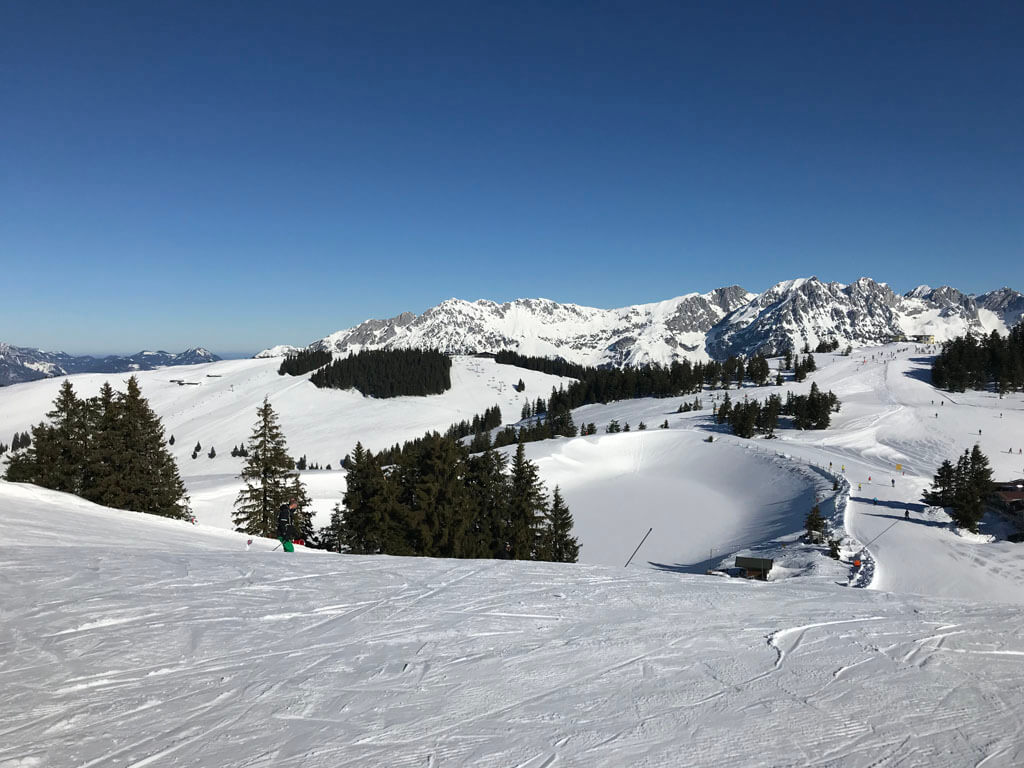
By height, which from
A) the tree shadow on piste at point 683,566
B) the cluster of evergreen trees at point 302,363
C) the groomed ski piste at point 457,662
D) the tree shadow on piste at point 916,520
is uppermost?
the cluster of evergreen trees at point 302,363

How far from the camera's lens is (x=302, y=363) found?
545 ft

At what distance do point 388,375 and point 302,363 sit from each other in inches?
1419

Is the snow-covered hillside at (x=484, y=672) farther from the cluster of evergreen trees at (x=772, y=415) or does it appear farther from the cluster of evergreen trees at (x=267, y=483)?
the cluster of evergreen trees at (x=772, y=415)

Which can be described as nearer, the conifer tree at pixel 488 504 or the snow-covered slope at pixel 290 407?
the conifer tree at pixel 488 504

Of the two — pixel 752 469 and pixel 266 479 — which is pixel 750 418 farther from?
pixel 266 479

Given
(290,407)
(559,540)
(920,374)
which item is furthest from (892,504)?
(290,407)

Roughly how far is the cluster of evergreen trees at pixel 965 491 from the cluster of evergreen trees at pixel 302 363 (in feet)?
508

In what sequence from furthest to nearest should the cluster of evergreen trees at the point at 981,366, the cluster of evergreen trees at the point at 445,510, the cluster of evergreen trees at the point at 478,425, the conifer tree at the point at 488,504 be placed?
the cluster of evergreen trees at the point at 478,425
the cluster of evergreen trees at the point at 981,366
the conifer tree at the point at 488,504
the cluster of evergreen trees at the point at 445,510

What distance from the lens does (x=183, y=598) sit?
25.3 ft

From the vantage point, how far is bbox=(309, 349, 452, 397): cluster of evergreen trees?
473 feet

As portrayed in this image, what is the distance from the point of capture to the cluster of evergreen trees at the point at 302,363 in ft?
538

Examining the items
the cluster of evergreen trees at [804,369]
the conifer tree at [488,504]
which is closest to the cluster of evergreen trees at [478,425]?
the cluster of evergreen trees at [804,369]

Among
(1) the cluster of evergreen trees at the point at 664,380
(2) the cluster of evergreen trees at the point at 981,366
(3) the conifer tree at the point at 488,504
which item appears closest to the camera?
(3) the conifer tree at the point at 488,504

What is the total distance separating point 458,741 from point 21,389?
240 m
